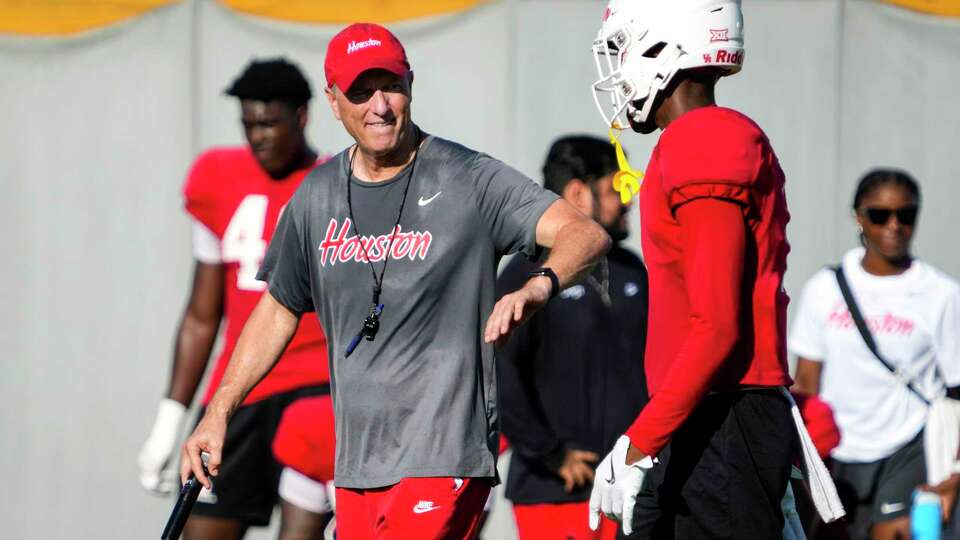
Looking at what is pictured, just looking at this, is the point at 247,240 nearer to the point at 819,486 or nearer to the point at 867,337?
the point at 867,337

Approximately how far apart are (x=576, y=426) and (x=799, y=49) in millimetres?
3079

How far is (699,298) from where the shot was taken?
3449 mm

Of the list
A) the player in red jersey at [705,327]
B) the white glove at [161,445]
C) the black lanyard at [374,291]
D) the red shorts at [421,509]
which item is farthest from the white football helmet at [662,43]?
the white glove at [161,445]

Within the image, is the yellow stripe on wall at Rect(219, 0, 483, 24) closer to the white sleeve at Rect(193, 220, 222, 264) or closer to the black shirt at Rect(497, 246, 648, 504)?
the white sleeve at Rect(193, 220, 222, 264)

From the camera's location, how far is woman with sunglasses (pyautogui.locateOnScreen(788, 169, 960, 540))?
6.64m

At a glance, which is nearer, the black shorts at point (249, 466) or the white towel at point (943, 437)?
the black shorts at point (249, 466)

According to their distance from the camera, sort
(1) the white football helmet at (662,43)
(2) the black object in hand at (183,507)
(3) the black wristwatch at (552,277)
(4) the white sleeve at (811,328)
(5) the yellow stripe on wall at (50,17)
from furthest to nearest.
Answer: (5) the yellow stripe on wall at (50,17), (4) the white sleeve at (811,328), (2) the black object in hand at (183,507), (1) the white football helmet at (662,43), (3) the black wristwatch at (552,277)

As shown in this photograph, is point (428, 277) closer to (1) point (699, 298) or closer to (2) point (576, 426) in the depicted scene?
(1) point (699, 298)

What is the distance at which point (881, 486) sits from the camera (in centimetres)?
668

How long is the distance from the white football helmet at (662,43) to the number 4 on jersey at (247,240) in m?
2.50

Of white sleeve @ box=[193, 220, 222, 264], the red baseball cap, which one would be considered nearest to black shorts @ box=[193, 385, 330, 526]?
white sleeve @ box=[193, 220, 222, 264]

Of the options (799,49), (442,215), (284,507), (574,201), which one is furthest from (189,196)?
(799,49)

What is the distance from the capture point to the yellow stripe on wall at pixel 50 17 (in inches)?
310

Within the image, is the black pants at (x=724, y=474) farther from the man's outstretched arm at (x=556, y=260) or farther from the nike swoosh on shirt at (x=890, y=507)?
the nike swoosh on shirt at (x=890, y=507)
